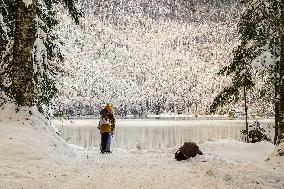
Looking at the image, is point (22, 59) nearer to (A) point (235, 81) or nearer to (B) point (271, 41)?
(B) point (271, 41)

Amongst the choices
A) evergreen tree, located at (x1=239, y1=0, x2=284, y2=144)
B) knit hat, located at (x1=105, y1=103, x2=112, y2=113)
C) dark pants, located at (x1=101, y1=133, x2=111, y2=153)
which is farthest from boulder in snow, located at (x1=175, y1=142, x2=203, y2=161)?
knit hat, located at (x1=105, y1=103, x2=112, y2=113)

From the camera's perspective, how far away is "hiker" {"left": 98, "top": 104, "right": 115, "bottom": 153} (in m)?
18.0

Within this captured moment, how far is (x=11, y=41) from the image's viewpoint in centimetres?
1223

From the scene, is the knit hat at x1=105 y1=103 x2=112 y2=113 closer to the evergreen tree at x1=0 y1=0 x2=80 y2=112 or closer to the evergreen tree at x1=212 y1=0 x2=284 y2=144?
the evergreen tree at x1=212 y1=0 x2=284 y2=144

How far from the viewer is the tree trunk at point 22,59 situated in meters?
11.5

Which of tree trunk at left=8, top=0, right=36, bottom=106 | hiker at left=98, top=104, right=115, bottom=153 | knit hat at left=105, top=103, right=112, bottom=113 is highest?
tree trunk at left=8, top=0, right=36, bottom=106

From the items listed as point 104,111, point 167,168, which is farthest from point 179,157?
point 104,111

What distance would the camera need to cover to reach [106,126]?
18.5 metres

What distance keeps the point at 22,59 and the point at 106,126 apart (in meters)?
7.42

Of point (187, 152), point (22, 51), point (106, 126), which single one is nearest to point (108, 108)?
point (106, 126)

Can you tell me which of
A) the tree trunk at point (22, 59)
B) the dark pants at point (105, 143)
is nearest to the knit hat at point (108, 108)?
the dark pants at point (105, 143)

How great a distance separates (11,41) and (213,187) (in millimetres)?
6879

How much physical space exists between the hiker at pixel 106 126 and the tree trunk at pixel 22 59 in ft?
21.5

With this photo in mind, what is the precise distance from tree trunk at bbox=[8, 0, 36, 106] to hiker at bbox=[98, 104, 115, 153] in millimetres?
6558
